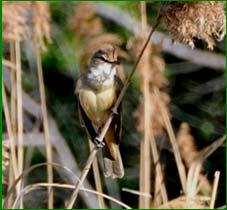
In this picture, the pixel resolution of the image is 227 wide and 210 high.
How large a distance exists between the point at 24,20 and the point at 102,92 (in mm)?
427

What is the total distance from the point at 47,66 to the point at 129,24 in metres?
0.77

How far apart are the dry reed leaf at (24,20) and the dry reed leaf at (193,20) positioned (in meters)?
0.82

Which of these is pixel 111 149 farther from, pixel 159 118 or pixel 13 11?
pixel 13 11

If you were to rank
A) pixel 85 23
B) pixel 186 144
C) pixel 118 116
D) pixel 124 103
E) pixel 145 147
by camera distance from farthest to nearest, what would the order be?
pixel 124 103, pixel 186 144, pixel 85 23, pixel 118 116, pixel 145 147

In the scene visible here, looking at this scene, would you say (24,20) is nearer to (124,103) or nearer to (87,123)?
(87,123)

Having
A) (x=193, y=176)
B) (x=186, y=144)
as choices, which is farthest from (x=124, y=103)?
(x=193, y=176)

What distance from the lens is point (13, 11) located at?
135 inches

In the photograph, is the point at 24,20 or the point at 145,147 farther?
the point at 24,20

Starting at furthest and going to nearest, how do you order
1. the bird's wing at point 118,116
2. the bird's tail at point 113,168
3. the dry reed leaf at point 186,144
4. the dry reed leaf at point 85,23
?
the dry reed leaf at point 186,144
the dry reed leaf at point 85,23
the bird's tail at point 113,168
the bird's wing at point 118,116

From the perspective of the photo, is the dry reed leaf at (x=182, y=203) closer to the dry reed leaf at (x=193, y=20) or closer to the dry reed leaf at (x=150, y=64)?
the dry reed leaf at (x=150, y=64)

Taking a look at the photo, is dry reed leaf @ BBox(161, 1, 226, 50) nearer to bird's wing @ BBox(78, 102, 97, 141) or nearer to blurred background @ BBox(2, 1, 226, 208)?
bird's wing @ BBox(78, 102, 97, 141)

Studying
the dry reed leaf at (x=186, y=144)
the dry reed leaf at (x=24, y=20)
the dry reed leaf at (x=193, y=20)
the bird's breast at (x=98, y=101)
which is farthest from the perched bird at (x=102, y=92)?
the dry reed leaf at (x=193, y=20)

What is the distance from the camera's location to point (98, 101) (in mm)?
3619

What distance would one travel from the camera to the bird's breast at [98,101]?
360 cm
